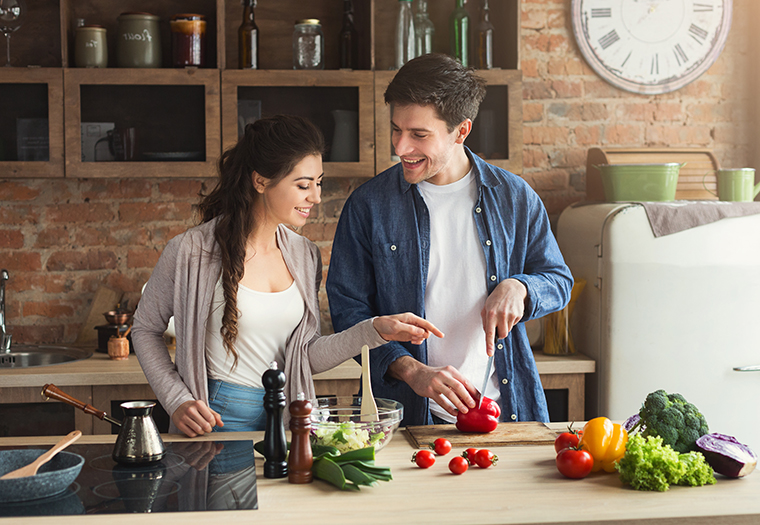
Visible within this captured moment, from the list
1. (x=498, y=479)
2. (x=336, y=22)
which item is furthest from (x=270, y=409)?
(x=336, y=22)

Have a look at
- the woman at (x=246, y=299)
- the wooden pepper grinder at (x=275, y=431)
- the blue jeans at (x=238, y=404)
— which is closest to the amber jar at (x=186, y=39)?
the woman at (x=246, y=299)

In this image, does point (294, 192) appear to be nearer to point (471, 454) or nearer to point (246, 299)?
point (246, 299)

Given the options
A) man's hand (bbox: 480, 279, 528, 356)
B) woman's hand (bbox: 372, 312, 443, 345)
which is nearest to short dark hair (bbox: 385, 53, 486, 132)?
man's hand (bbox: 480, 279, 528, 356)

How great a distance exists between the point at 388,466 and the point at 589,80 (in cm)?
238

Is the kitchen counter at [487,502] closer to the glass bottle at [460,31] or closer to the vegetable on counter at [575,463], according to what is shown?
the vegetable on counter at [575,463]

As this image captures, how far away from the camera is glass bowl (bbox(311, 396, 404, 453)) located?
139 cm

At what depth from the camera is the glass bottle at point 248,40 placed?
9.34 ft

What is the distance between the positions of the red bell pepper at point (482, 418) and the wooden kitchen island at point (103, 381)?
3.19 ft

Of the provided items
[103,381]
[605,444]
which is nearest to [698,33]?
[605,444]

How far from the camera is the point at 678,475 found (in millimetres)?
1264

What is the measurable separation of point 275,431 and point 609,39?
8.38 feet

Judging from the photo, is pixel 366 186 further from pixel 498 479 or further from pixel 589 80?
pixel 589 80

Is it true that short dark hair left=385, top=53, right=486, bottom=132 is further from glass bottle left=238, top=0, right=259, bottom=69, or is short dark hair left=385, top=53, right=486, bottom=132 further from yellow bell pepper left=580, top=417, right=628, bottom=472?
glass bottle left=238, top=0, right=259, bottom=69

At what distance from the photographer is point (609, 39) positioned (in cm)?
317
